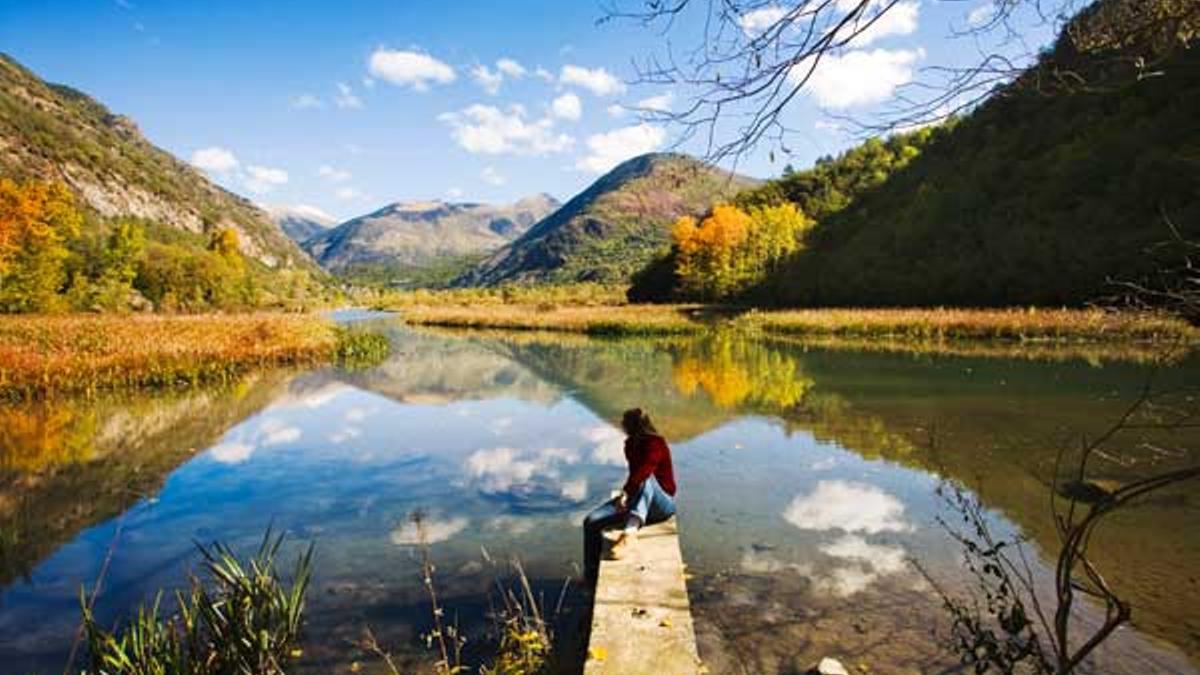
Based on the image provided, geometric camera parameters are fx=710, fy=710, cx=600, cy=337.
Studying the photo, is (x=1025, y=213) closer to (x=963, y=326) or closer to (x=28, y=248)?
(x=963, y=326)

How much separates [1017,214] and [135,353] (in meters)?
51.9

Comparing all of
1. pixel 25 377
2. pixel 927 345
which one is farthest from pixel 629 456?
pixel 927 345

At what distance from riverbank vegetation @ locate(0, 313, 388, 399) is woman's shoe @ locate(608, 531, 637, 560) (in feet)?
65.5

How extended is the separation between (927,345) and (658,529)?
28.2 meters

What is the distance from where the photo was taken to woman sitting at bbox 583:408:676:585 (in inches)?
258

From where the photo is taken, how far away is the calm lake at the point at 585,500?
590 cm

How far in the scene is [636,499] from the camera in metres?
6.60

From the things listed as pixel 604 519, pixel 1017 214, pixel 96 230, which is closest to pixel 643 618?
pixel 604 519

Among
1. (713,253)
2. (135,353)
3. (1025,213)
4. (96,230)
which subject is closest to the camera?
(135,353)

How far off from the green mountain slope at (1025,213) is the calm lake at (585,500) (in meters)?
21.1

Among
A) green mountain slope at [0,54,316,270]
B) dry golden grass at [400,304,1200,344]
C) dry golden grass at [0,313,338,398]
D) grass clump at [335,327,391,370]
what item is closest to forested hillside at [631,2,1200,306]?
dry golden grass at [400,304,1200,344]

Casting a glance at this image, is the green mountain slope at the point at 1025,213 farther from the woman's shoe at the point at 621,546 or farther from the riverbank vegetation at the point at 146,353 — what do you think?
the riverbank vegetation at the point at 146,353

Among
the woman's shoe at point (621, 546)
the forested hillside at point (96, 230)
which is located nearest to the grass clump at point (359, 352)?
the woman's shoe at point (621, 546)

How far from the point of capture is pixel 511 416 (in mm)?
17641
